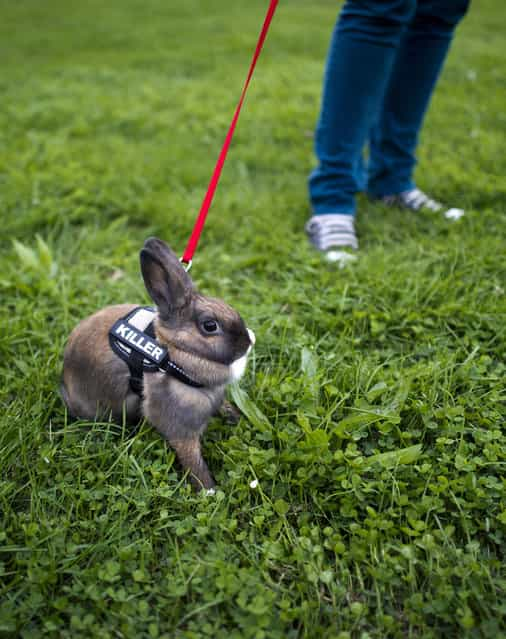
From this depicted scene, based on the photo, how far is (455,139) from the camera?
4.82 meters

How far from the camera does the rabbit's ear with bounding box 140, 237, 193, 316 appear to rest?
73.3 inches

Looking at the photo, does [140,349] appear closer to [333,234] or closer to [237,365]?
[237,365]

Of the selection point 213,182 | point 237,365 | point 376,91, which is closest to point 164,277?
point 237,365

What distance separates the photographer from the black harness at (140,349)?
196 cm

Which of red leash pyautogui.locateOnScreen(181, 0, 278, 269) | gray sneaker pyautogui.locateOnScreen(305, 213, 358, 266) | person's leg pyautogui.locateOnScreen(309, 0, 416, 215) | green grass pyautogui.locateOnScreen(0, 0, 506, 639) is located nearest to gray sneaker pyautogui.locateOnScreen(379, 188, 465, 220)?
green grass pyautogui.locateOnScreen(0, 0, 506, 639)

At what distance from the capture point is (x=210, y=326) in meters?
1.95

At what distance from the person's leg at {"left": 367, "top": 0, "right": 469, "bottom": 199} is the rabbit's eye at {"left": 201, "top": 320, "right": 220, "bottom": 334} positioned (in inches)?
97.1

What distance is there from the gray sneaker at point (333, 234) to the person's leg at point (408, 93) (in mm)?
649

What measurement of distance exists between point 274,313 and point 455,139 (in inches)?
126

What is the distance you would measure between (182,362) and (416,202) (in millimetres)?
2567

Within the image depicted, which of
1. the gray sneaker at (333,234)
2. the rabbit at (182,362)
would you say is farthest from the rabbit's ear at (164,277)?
the gray sneaker at (333,234)

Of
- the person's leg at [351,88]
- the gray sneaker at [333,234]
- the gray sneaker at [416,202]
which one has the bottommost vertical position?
the gray sneaker at [333,234]

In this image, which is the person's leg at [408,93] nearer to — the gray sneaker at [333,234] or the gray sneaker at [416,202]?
the gray sneaker at [416,202]

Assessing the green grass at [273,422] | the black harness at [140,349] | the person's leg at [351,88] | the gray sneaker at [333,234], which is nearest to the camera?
the green grass at [273,422]
